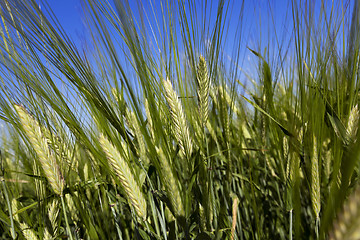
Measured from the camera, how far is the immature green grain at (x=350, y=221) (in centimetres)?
A: 15

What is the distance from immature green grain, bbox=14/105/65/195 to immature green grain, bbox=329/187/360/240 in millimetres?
521

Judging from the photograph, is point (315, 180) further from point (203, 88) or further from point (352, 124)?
point (203, 88)

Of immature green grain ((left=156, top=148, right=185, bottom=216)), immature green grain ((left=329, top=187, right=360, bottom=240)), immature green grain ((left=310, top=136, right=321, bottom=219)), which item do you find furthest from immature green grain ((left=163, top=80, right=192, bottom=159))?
immature green grain ((left=329, top=187, right=360, bottom=240))

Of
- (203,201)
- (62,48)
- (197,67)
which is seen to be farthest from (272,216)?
(62,48)

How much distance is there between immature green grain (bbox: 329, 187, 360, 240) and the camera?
0.15 meters

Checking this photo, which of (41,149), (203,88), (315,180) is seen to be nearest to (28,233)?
(41,149)

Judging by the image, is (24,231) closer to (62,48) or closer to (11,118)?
(11,118)

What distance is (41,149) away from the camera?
0.54 metres

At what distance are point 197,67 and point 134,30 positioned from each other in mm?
195

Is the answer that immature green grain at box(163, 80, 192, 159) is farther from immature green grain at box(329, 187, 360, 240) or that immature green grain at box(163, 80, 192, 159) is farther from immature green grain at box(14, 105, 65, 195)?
immature green grain at box(329, 187, 360, 240)

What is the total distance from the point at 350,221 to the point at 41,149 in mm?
543

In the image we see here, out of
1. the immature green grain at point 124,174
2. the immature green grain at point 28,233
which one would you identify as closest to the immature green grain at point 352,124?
the immature green grain at point 124,174

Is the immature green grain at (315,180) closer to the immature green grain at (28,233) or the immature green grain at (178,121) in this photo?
the immature green grain at (178,121)

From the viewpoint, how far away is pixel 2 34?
688 mm
